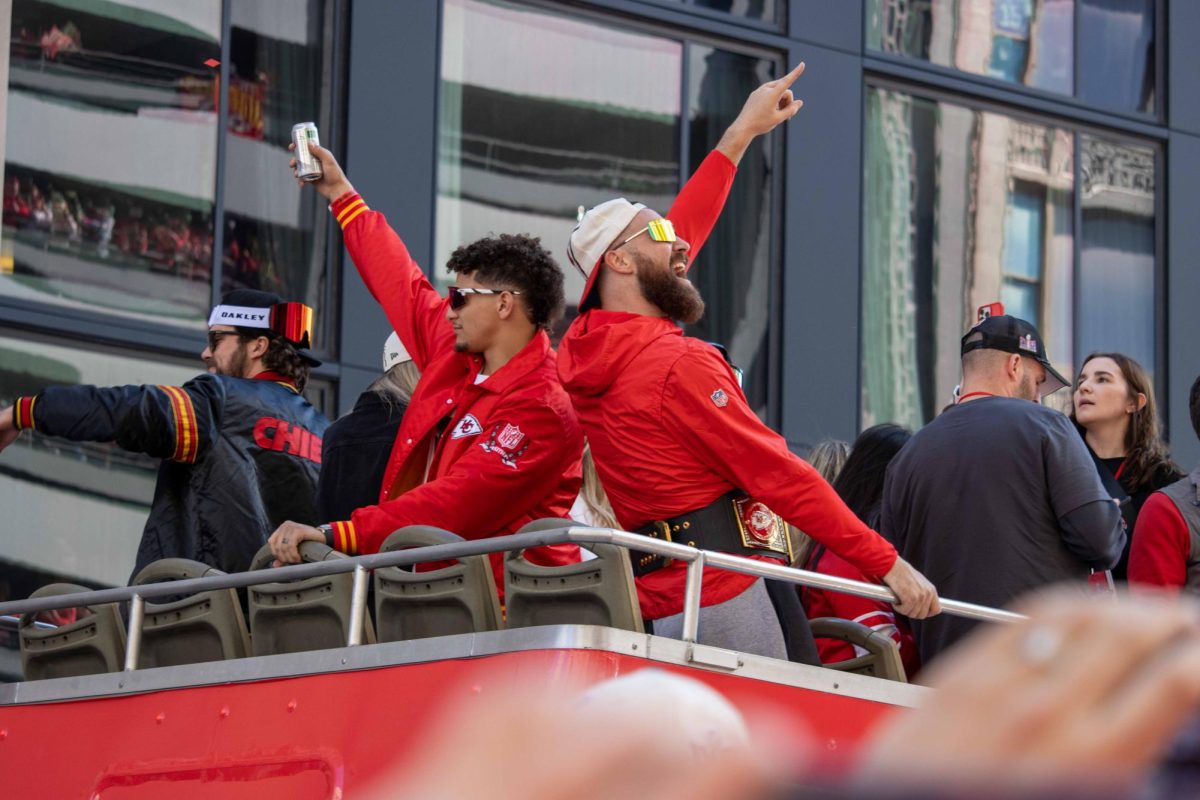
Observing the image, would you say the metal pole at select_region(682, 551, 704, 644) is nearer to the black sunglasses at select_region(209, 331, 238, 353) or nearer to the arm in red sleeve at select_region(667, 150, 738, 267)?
the arm in red sleeve at select_region(667, 150, 738, 267)

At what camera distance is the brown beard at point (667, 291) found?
5680 mm

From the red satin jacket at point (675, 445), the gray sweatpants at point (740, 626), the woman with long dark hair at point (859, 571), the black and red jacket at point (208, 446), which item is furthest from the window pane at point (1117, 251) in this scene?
the gray sweatpants at point (740, 626)

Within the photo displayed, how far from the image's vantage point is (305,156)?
665 cm

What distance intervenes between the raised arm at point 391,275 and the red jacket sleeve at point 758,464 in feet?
3.98

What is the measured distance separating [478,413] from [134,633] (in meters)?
1.25

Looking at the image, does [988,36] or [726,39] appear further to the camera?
[988,36]

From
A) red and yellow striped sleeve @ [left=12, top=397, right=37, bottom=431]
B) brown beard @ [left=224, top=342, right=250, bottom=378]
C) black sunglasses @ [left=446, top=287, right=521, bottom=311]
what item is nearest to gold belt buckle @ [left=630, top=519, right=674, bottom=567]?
black sunglasses @ [left=446, top=287, right=521, bottom=311]

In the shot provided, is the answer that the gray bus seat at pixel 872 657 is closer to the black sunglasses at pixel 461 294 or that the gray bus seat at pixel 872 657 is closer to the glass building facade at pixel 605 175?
the black sunglasses at pixel 461 294

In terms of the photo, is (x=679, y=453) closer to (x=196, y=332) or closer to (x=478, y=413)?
(x=478, y=413)

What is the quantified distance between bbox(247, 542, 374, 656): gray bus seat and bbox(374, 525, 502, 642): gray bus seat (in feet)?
0.37

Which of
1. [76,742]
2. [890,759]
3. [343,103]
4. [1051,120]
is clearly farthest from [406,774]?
[1051,120]

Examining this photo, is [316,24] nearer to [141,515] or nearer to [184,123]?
[184,123]

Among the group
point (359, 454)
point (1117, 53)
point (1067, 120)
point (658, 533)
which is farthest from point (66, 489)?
point (1117, 53)

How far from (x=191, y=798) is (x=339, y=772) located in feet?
1.88
